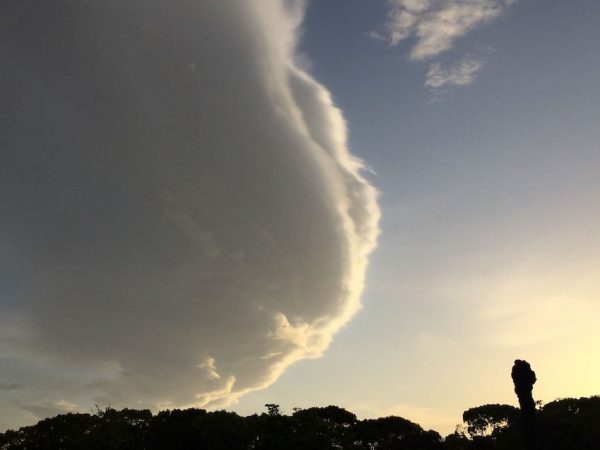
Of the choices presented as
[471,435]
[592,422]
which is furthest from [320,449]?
[592,422]

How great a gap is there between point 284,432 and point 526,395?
57.6 m

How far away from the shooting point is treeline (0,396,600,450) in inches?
2862

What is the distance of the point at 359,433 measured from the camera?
290ft

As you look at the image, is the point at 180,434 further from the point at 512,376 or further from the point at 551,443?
the point at 512,376

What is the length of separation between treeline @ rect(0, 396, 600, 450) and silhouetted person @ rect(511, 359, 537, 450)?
52.9 m

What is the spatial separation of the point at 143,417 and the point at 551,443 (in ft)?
209

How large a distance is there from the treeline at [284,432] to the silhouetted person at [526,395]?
52864mm

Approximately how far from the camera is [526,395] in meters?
26.7

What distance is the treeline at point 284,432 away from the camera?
7269 centimetres

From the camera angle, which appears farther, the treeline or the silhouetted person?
the treeline

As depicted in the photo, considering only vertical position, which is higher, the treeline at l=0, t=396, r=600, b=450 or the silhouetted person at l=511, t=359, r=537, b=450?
the treeline at l=0, t=396, r=600, b=450

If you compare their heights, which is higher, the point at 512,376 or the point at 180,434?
the point at 180,434

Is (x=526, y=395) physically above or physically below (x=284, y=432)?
below

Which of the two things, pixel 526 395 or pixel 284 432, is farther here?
pixel 284 432
